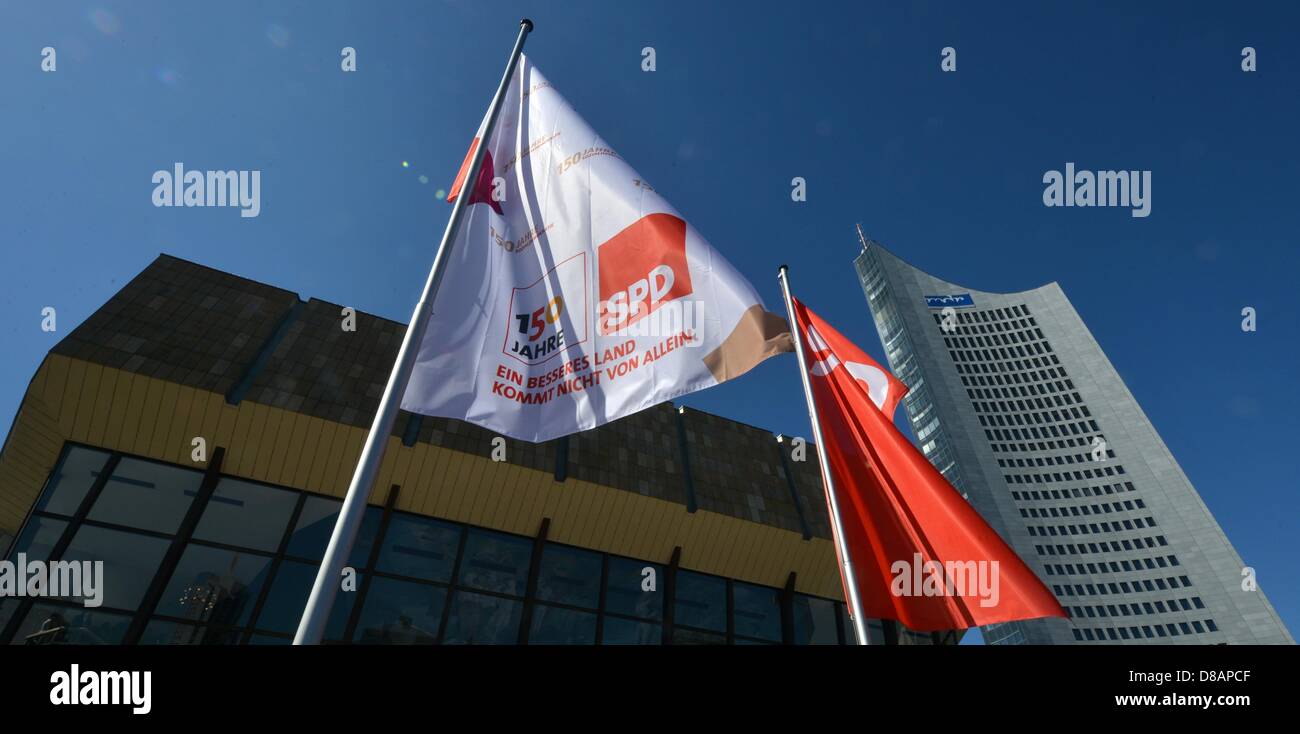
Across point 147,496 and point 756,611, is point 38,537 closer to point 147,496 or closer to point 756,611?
point 147,496

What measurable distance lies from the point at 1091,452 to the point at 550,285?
13739 centimetres

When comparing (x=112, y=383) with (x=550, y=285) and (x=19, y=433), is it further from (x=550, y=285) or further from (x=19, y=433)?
(x=550, y=285)

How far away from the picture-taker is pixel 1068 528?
111812mm

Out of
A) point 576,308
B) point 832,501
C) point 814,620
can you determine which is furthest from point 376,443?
point 814,620

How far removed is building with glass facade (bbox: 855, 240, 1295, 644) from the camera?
10012 cm

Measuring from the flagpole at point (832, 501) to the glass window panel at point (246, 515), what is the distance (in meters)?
10.8

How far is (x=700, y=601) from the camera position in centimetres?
1432

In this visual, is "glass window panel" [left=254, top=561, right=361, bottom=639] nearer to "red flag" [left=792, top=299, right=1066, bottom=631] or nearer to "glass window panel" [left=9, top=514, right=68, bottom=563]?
"glass window panel" [left=9, top=514, right=68, bottom=563]

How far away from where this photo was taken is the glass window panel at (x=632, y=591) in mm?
13695

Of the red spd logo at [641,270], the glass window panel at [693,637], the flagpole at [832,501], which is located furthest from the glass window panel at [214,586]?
the flagpole at [832,501]

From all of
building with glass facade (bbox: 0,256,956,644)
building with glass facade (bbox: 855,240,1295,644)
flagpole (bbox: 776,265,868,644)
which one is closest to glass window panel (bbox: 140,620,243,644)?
building with glass facade (bbox: 0,256,956,644)

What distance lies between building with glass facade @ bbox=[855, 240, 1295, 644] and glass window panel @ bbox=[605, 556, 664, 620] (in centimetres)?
9842

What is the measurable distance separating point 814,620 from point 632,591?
4.54m

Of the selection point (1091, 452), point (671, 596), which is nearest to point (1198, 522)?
point (1091, 452)
